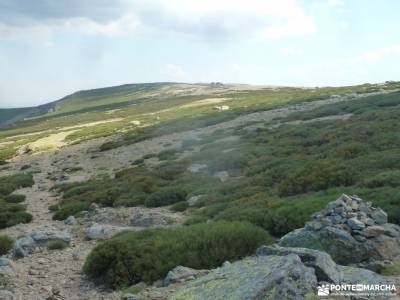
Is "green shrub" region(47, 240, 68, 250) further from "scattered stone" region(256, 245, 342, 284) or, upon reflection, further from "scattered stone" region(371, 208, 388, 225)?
"scattered stone" region(371, 208, 388, 225)

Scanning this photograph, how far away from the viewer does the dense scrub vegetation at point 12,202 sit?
73.8 feet

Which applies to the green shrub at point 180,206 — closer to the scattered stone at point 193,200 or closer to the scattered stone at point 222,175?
the scattered stone at point 193,200

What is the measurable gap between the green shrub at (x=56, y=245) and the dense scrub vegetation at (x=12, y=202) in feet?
22.0

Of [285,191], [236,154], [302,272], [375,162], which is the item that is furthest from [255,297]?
[236,154]

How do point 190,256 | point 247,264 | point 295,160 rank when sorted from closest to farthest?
point 247,264, point 190,256, point 295,160

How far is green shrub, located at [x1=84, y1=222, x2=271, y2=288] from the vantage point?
11531mm

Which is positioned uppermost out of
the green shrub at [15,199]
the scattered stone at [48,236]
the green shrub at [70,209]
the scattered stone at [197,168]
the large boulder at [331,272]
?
the large boulder at [331,272]

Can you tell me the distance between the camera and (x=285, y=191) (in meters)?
18.8

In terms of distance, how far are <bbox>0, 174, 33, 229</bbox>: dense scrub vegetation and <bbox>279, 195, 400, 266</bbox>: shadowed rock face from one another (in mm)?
15728

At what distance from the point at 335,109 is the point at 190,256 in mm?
38884

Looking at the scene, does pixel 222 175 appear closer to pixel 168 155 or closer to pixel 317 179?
pixel 317 179

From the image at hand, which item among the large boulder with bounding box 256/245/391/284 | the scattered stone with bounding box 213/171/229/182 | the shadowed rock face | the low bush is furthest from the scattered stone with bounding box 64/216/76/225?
the large boulder with bounding box 256/245/391/284

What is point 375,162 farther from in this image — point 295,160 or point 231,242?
point 231,242

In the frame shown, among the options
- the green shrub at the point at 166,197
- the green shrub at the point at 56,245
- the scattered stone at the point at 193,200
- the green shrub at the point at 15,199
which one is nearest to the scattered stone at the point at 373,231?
the green shrub at the point at 56,245
